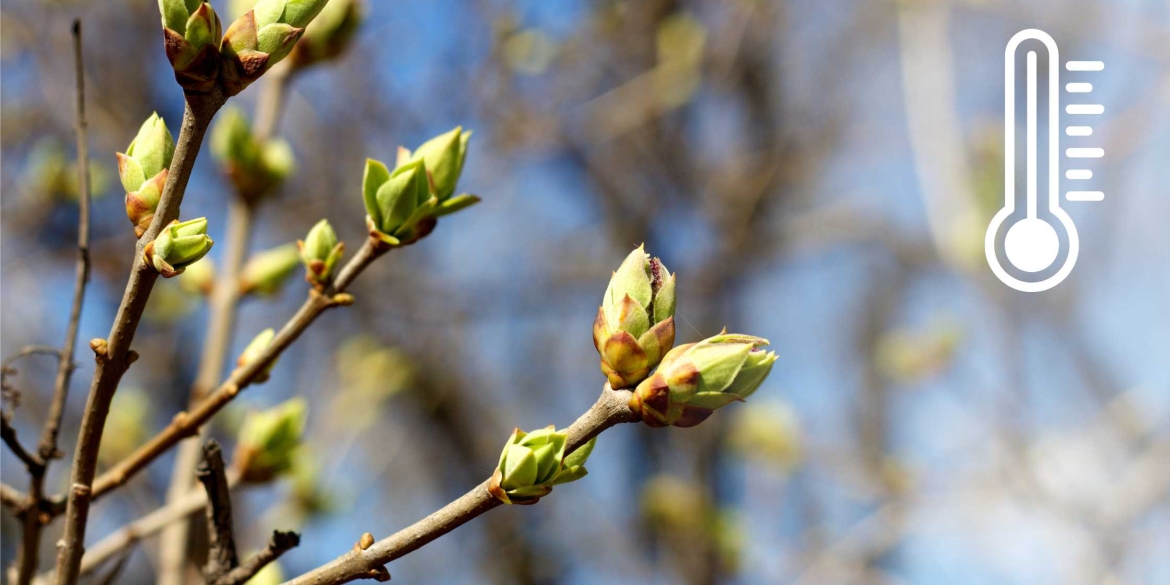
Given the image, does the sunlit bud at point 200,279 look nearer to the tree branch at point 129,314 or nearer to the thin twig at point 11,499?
the thin twig at point 11,499

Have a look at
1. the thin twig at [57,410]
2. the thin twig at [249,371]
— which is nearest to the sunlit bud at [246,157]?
the thin twig at [57,410]

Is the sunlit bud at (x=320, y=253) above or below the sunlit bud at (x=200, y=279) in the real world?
below

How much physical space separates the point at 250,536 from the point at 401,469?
245 cm

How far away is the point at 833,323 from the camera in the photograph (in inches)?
222

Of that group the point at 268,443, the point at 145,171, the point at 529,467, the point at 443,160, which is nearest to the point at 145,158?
the point at 145,171

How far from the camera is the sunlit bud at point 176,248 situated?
55 cm

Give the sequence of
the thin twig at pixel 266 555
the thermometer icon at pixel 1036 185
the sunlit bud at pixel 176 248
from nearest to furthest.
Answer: the sunlit bud at pixel 176 248 → the thin twig at pixel 266 555 → the thermometer icon at pixel 1036 185

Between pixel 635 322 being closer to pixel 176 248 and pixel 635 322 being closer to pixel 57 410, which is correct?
pixel 176 248

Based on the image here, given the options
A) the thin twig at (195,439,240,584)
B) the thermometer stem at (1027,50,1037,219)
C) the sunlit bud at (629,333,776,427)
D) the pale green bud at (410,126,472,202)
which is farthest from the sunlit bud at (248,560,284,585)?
the thermometer stem at (1027,50,1037,219)

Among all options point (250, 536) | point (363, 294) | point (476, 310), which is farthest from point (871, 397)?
point (250, 536)

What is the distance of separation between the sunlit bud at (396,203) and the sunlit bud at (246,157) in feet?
1.64

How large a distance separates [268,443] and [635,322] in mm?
608

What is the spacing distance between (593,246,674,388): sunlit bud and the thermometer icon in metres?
2.17

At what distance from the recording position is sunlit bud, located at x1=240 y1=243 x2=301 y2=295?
4.06ft
